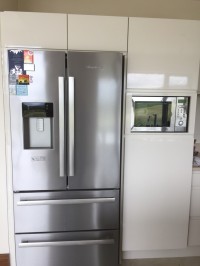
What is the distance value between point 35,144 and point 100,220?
33.0 inches

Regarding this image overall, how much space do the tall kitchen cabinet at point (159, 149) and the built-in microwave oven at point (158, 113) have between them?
0.14 ft

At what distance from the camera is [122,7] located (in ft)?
7.62

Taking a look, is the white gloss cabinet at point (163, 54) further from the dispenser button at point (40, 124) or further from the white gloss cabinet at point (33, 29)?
the dispenser button at point (40, 124)

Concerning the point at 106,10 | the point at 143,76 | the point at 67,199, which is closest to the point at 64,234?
the point at 67,199

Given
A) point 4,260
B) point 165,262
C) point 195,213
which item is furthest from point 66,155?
point 165,262

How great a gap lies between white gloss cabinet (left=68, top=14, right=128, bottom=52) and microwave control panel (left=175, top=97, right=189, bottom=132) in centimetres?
67

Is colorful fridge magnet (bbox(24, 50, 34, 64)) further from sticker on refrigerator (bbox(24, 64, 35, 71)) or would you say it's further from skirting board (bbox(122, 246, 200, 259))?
skirting board (bbox(122, 246, 200, 259))

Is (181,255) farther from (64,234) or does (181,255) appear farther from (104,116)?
(104,116)

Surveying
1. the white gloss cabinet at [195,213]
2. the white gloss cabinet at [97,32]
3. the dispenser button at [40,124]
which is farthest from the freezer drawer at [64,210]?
the white gloss cabinet at [97,32]

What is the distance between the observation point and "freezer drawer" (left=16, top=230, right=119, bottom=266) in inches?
68.7

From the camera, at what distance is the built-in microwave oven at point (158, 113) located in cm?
180

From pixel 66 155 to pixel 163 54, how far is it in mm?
1147

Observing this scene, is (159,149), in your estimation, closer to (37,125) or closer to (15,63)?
(37,125)

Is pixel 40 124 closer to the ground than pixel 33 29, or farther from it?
closer to the ground
